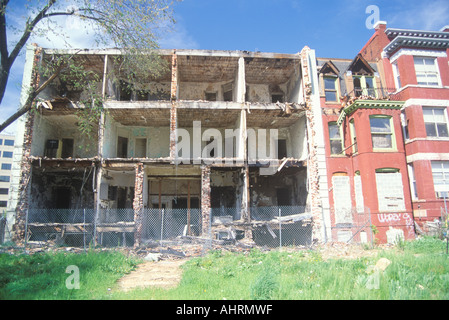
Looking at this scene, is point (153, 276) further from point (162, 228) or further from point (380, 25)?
point (380, 25)

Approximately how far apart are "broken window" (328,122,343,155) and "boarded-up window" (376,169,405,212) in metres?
2.67

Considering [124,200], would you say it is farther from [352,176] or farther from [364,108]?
[364,108]

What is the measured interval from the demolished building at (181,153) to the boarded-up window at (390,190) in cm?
300

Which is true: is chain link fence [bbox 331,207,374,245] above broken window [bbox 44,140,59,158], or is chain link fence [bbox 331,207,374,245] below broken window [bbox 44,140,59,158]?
below

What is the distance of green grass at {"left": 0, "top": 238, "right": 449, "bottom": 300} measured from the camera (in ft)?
18.0

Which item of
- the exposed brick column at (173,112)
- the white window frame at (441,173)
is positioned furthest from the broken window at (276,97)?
the white window frame at (441,173)

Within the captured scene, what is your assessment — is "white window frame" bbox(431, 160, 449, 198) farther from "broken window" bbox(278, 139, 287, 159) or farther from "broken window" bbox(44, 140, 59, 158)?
"broken window" bbox(44, 140, 59, 158)

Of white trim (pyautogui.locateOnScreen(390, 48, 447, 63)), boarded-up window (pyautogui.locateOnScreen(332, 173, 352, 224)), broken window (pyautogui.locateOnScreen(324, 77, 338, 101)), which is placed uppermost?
white trim (pyautogui.locateOnScreen(390, 48, 447, 63))

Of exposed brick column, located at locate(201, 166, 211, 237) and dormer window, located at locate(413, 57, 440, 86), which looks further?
dormer window, located at locate(413, 57, 440, 86)

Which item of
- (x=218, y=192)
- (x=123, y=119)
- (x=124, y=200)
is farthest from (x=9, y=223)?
(x=218, y=192)

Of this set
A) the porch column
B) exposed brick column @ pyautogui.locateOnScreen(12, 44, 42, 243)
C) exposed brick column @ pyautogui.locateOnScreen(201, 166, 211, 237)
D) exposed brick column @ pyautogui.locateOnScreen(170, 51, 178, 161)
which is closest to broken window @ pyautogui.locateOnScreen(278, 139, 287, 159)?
the porch column

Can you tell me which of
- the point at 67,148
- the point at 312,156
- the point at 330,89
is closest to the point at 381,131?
the point at 330,89

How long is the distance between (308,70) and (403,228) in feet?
34.8

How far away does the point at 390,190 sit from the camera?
14875 millimetres
